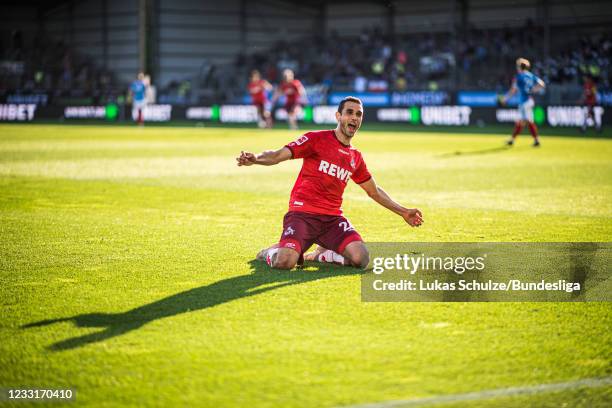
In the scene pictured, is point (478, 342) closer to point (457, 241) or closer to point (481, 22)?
point (457, 241)

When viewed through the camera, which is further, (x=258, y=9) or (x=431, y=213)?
(x=258, y=9)

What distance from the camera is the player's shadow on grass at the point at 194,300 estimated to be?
17.6 ft

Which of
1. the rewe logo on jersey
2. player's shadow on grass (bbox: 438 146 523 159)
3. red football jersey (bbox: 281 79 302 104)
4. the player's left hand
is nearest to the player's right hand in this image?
the rewe logo on jersey

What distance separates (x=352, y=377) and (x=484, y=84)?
38.7m

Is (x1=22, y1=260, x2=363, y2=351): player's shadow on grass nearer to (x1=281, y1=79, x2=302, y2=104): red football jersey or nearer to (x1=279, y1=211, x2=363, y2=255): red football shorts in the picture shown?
(x1=279, y1=211, x2=363, y2=255): red football shorts

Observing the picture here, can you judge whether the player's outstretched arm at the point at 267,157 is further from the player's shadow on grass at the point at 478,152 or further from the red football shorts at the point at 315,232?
the player's shadow on grass at the point at 478,152

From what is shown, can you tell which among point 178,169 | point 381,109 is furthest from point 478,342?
point 381,109

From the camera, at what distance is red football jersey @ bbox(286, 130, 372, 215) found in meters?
7.84

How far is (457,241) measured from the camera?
8.95m

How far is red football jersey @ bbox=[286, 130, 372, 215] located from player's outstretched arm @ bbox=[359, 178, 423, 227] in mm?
271

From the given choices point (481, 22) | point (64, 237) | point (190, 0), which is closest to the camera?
point (64, 237)

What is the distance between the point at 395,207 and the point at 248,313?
2.55m

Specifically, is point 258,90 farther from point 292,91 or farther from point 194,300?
point 194,300

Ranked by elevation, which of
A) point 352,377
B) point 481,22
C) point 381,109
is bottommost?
point 352,377
